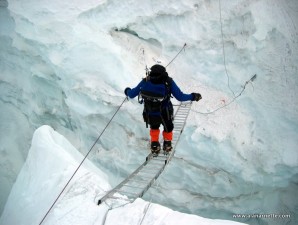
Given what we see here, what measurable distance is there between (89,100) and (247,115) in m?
2.63

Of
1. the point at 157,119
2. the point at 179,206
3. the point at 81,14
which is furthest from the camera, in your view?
the point at 179,206

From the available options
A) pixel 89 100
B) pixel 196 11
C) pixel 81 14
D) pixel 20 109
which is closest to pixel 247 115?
pixel 196 11

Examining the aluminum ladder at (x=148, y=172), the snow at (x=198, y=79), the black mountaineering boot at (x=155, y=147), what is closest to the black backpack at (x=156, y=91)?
the black mountaineering boot at (x=155, y=147)

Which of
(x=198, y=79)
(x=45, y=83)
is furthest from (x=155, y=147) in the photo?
(x=45, y=83)

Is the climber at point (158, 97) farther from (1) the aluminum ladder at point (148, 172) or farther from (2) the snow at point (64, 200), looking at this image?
(2) the snow at point (64, 200)

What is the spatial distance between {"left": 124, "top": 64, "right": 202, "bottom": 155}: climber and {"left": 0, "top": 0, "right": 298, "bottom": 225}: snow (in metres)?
1.29

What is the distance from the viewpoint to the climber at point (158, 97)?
2.98 m

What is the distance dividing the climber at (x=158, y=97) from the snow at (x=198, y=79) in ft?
4.23

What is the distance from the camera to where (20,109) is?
6.43 m

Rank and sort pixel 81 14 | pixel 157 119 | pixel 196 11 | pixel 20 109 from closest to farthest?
pixel 157 119 → pixel 196 11 → pixel 81 14 → pixel 20 109

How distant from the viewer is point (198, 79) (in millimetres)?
4832

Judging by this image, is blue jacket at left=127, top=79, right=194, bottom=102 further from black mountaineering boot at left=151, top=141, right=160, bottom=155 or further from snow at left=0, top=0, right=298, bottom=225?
snow at left=0, top=0, right=298, bottom=225

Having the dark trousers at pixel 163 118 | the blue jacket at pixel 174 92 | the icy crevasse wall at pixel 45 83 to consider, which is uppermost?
the blue jacket at pixel 174 92

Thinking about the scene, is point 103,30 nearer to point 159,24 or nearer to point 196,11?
point 159,24
